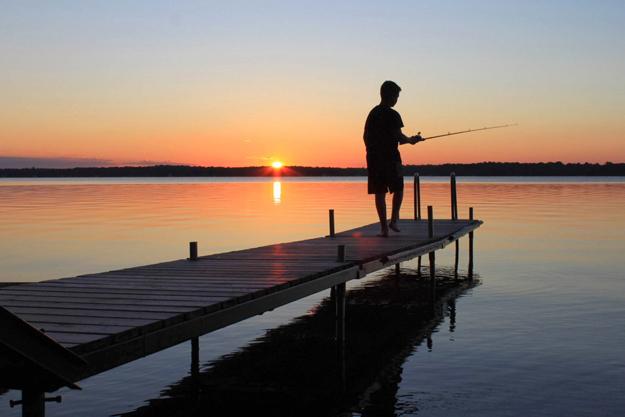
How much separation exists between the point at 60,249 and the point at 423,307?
14.6m

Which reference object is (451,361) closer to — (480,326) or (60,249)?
(480,326)

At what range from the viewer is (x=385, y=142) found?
1292cm

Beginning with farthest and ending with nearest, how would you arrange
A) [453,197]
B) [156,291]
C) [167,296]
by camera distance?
[453,197]
[156,291]
[167,296]

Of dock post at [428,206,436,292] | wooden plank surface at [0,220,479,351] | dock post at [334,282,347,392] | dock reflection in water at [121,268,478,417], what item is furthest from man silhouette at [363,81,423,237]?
dock post at [334,282,347,392]

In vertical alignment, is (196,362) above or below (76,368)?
below

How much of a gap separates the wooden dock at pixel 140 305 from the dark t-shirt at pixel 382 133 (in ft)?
5.35

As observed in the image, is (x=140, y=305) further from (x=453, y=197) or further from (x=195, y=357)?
(x=453, y=197)

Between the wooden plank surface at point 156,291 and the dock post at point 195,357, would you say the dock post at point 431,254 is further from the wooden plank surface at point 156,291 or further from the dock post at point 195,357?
the dock post at point 195,357

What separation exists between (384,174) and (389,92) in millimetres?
1409

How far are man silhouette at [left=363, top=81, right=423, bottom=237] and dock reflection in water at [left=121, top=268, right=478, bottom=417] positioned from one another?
239 cm

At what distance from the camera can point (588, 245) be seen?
2723 centimetres

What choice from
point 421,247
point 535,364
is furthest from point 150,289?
point 421,247

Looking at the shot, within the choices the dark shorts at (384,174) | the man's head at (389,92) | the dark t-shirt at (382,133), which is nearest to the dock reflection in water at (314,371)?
the dark shorts at (384,174)

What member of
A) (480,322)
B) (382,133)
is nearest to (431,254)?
(480,322)
